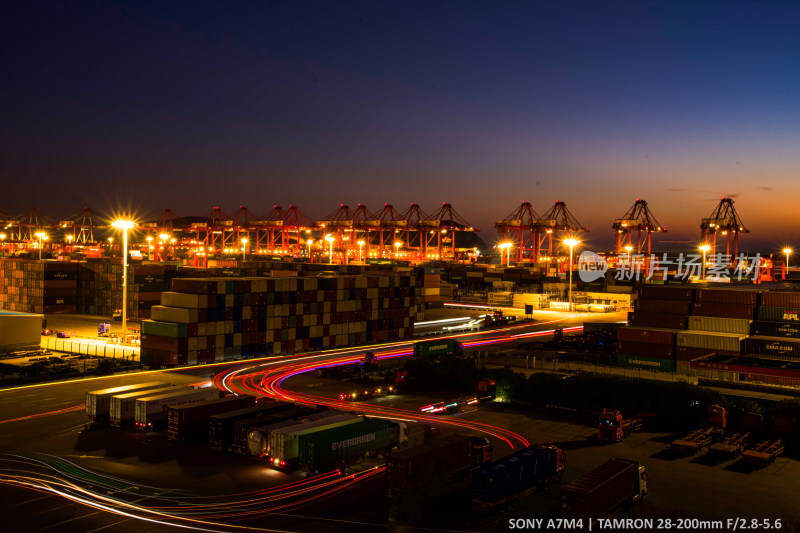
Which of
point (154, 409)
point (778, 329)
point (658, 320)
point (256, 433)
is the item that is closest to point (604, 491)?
point (256, 433)

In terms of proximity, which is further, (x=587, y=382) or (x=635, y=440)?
(x=587, y=382)

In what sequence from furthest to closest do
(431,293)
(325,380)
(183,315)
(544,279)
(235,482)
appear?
(544,279), (431,293), (183,315), (325,380), (235,482)

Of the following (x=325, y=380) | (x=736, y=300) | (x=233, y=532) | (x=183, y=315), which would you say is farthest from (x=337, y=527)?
(x=736, y=300)

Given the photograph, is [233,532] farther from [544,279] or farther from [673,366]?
[544,279]

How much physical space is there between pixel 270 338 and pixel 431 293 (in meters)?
36.7

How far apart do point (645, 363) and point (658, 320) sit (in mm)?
2906

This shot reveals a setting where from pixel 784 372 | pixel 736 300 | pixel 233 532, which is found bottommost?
pixel 233 532

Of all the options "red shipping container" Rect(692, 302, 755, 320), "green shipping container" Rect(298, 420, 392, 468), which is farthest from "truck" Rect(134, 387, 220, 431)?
"red shipping container" Rect(692, 302, 755, 320)

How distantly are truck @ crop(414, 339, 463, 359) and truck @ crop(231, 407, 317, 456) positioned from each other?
16.9 meters

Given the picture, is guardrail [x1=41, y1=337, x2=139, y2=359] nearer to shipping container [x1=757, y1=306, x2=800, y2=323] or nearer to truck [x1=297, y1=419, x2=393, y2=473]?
truck [x1=297, y1=419, x2=393, y2=473]

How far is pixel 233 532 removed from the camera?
1552 centimetres

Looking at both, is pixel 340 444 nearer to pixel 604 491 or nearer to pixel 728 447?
pixel 604 491

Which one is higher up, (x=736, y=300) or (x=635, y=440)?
(x=736, y=300)

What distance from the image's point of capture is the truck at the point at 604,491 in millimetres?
15401
